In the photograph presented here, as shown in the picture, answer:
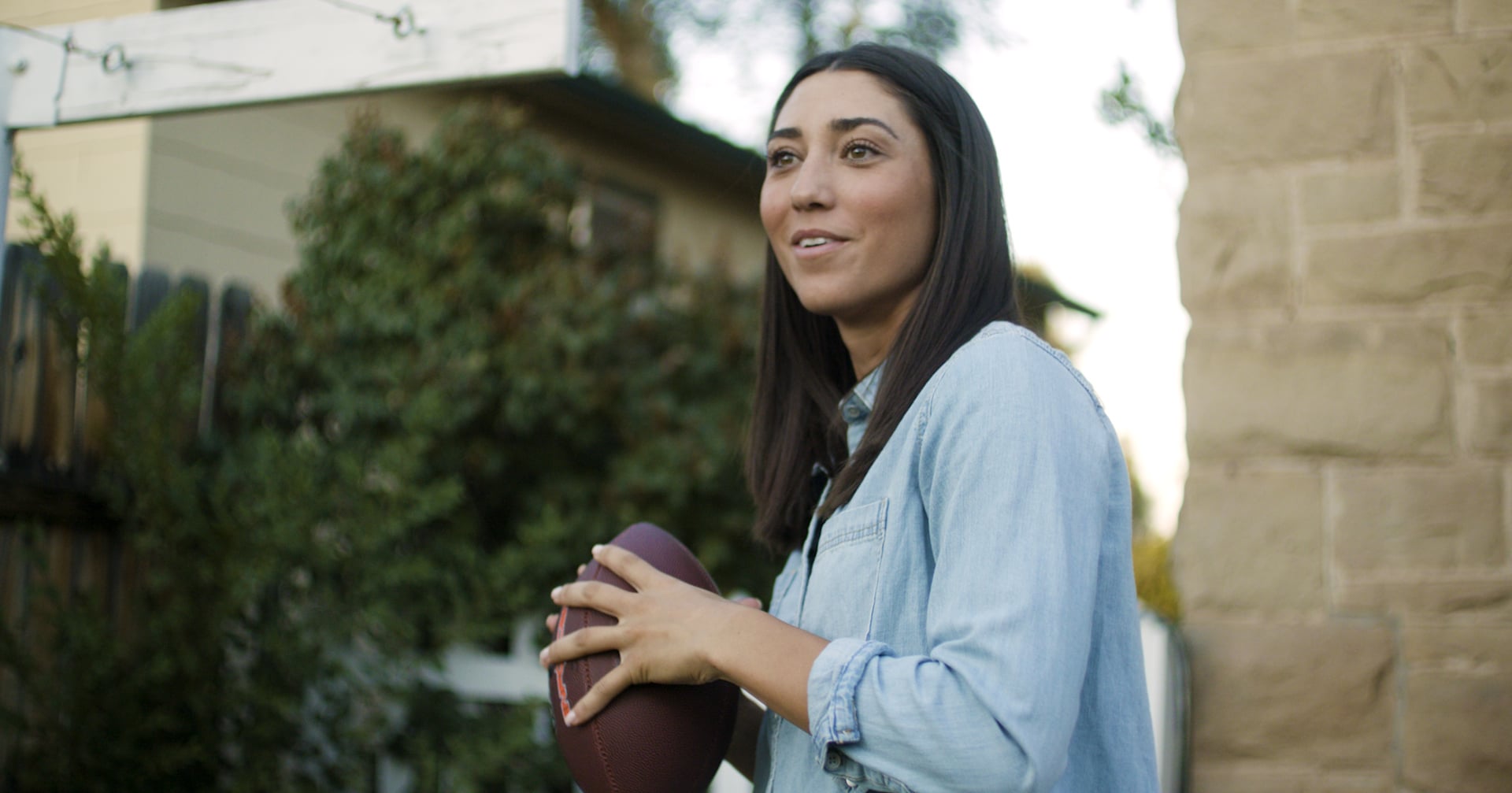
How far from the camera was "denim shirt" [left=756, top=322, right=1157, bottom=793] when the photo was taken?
4.01ft

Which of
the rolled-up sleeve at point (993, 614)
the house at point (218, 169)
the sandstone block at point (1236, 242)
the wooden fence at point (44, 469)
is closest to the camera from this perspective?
the rolled-up sleeve at point (993, 614)

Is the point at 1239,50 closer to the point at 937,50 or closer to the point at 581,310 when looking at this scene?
the point at 581,310

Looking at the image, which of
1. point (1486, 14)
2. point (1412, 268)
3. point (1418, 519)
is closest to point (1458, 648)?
point (1418, 519)

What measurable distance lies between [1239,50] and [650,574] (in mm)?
2348

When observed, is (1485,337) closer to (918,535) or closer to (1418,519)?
(1418,519)

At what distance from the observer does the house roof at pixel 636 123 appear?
7.50 m

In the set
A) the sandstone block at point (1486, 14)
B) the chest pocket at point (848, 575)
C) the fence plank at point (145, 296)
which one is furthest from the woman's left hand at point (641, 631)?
the fence plank at point (145, 296)

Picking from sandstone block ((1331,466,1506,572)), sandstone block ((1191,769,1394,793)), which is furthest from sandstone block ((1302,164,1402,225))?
sandstone block ((1191,769,1394,793))

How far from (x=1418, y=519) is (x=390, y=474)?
3203 mm

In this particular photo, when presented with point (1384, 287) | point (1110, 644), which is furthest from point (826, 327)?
point (1384, 287)

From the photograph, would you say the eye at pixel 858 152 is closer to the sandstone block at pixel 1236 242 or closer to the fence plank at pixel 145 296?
the sandstone block at pixel 1236 242

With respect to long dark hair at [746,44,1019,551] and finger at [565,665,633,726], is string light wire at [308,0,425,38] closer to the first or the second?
long dark hair at [746,44,1019,551]

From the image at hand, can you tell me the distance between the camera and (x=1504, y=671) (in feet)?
9.07

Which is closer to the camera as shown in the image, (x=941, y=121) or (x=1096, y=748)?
(x=1096, y=748)
